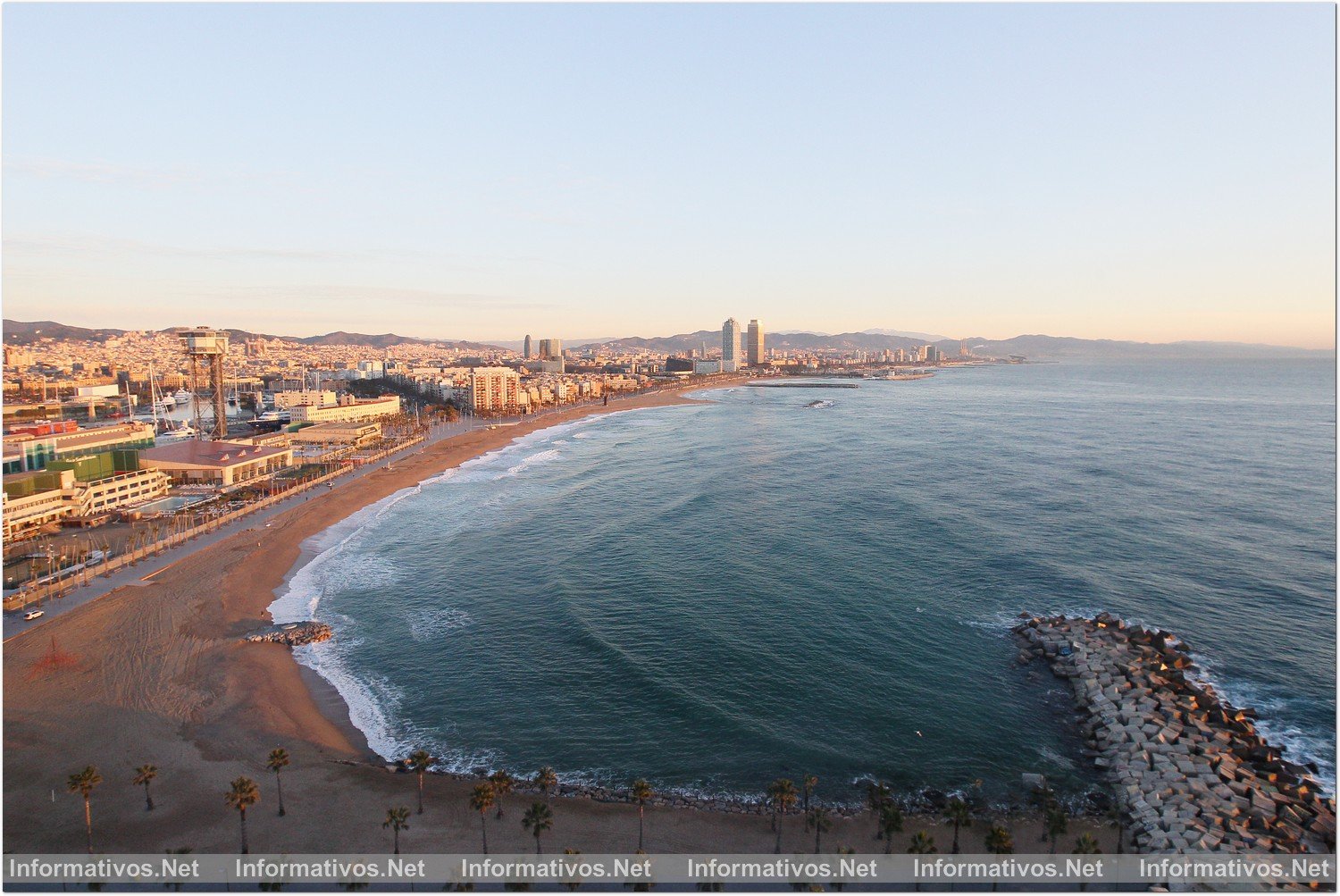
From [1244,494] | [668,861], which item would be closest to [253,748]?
[668,861]

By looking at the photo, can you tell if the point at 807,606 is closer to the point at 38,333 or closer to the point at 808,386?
the point at 808,386

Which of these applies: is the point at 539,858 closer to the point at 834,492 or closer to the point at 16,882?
the point at 16,882

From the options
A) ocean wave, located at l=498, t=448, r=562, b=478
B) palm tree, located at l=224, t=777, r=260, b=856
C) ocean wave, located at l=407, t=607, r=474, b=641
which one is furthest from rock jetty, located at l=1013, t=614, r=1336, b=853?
ocean wave, located at l=498, t=448, r=562, b=478

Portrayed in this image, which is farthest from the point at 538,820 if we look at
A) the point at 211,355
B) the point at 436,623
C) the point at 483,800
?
the point at 211,355

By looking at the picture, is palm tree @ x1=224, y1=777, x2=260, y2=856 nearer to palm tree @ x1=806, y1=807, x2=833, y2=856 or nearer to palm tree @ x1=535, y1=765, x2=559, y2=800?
palm tree @ x1=535, y1=765, x2=559, y2=800

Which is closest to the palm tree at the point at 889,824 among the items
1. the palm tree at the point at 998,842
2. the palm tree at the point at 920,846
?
the palm tree at the point at 920,846
